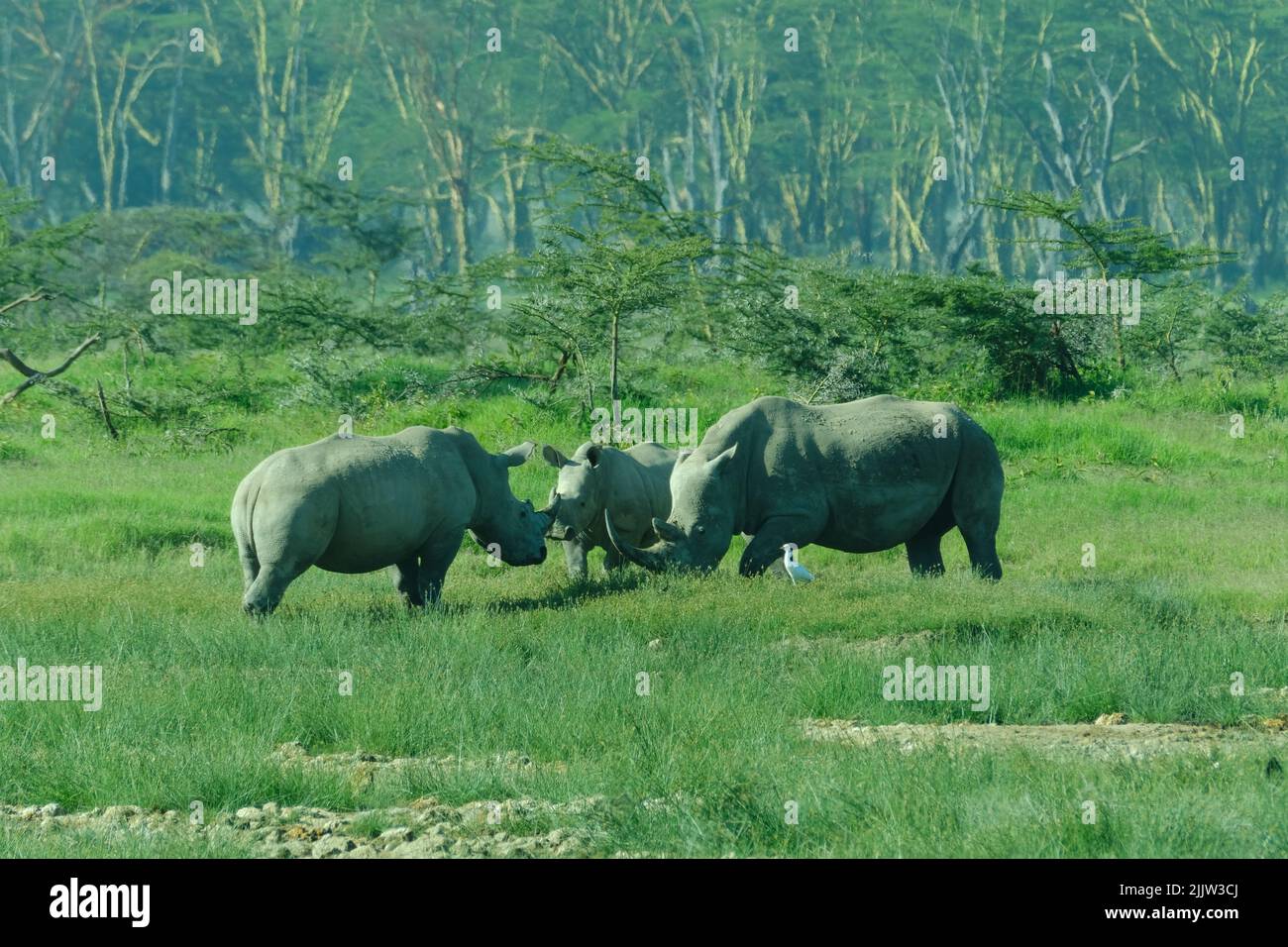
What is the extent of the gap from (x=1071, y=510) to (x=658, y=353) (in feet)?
31.7

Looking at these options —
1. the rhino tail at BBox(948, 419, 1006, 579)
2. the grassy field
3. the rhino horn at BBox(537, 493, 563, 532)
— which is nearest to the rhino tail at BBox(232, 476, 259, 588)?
the grassy field

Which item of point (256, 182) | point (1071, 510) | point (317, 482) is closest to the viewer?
point (317, 482)

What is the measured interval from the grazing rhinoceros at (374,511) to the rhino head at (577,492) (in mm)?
541

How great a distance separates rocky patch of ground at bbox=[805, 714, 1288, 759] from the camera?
795 cm

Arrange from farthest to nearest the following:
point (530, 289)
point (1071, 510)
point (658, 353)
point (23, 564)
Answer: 1. point (658, 353)
2. point (530, 289)
3. point (1071, 510)
4. point (23, 564)

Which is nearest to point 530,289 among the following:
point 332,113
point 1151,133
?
point 332,113

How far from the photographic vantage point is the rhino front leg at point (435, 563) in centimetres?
1198

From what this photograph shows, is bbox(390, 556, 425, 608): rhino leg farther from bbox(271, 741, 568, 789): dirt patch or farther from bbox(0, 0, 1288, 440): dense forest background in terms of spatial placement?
bbox(0, 0, 1288, 440): dense forest background

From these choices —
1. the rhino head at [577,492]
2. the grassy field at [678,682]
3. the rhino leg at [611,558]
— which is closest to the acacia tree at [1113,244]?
the grassy field at [678,682]

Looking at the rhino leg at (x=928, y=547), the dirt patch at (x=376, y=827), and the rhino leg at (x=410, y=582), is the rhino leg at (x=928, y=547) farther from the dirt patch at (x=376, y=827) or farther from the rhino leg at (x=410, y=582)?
the dirt patch at (x=376, y=827)

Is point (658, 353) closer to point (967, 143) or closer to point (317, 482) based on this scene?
point (317, 482)

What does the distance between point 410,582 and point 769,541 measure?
2654mm

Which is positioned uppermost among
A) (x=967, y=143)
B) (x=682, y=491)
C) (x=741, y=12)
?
(x=741, y=12)

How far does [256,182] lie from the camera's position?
5806 centimetres
